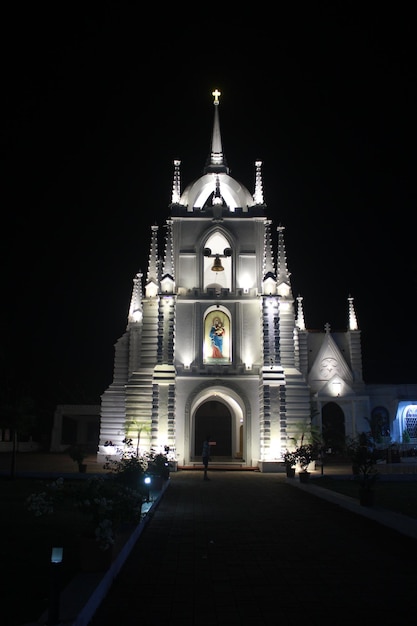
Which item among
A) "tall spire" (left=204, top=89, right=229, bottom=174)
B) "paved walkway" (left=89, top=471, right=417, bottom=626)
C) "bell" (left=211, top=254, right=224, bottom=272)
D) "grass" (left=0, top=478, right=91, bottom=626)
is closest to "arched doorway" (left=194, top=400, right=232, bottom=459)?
"bell" (left=211, top=254, right=224, bottom=272)

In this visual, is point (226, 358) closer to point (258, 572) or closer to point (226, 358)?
point (226, 358)

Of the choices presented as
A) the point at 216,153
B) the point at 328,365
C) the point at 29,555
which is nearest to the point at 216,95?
the point at 216,153

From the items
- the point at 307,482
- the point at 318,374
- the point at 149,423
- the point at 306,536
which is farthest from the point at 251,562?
the point at 318,374

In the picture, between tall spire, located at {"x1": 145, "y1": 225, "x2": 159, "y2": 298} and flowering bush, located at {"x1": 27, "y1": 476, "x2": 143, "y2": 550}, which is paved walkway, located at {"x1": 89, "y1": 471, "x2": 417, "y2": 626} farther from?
tall spire, located at {"x1": 145, "y1": 225, "x2": 159, "y2": 298}

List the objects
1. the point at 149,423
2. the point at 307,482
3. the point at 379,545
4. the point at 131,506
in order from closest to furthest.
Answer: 1. the point at 131,506
2. the point at 379,545
3. the point at 307,482
4. the point at 149,423

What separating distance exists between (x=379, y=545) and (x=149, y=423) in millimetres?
22235

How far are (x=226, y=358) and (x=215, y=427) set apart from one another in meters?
5.13

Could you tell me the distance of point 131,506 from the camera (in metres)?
8.23

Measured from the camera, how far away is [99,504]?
7.70 metres

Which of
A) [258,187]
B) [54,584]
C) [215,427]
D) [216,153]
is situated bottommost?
[54,584]

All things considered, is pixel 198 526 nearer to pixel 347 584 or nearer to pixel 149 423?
pixel 347 584

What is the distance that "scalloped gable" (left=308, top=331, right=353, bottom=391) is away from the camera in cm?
3828

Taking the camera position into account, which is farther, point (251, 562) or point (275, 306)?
point (275, 306)

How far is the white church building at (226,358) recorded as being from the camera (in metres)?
31.1
